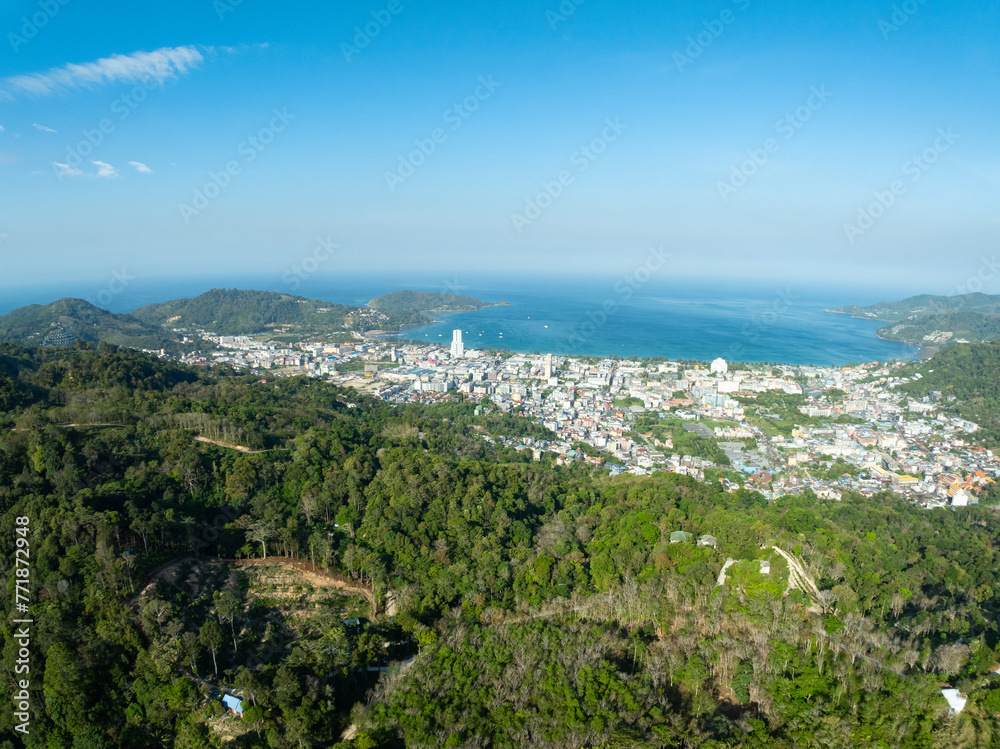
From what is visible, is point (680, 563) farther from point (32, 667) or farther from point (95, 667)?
point (32, 667)

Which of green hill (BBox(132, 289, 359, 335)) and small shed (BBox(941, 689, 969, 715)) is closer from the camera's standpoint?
small shed (BBox(941, 689, 969, 715))

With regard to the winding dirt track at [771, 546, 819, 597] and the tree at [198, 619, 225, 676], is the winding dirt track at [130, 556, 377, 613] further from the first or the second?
the winding dirt track at [771, 546, 819, 597]

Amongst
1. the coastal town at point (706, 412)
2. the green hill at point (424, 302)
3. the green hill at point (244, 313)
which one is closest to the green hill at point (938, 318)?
the coastal town at point (706, 412)

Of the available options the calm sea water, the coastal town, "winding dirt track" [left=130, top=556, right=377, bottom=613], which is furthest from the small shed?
the calm sea water

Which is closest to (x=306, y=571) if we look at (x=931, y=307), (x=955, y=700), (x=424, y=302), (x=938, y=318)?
(x=955, y=700)

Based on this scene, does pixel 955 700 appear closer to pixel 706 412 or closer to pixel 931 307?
pixel 706 412

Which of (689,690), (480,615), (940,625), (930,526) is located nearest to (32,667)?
(480,615)
